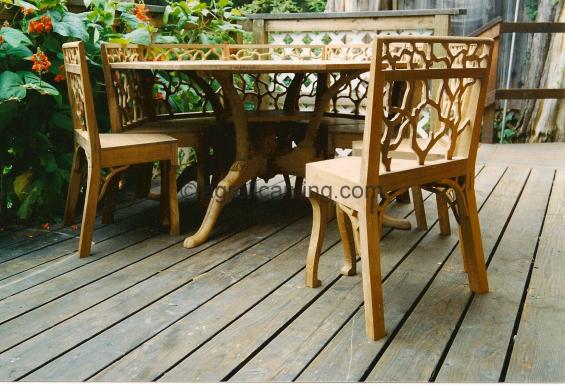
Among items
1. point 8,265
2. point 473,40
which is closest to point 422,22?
point 473,40

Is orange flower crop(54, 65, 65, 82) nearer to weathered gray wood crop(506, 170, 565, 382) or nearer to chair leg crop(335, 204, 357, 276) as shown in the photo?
chair leg crop(335, 204, 357, 276)

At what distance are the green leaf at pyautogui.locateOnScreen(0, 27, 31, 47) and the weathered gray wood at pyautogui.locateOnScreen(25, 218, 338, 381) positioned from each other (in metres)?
1.52

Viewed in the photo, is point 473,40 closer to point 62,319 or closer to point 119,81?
point 62,319

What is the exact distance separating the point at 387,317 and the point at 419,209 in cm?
103

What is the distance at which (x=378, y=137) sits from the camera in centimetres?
167

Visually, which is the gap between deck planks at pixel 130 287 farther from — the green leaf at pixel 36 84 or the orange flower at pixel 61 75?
the orange flower at pixel 61 75

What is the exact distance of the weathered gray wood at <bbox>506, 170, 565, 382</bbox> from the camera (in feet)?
5.08

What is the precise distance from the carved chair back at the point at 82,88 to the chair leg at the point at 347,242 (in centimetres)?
106

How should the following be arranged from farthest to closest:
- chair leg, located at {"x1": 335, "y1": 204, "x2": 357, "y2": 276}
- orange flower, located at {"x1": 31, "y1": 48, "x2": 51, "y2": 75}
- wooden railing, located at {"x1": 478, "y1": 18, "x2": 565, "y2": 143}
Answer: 1. wooden railing, located at {"x1": 478, "y1": 18, "x2": 565, "y2": 143}
2. orange flower, located at {"x1": 31, "y1": 48, "x2": 51, "y2": 75}
3. chair leg, located at {"x1": 335, "y1": 204, "x2": 357, "y2": 276}

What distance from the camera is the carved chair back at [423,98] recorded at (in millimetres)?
1641

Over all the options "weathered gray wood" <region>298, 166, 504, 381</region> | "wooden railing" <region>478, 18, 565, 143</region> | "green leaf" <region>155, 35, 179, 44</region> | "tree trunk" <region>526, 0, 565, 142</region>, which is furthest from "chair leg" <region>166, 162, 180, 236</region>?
"tree trunk" <region>526, 0, 565, 142</region>

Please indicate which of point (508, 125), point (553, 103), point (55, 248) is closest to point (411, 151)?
point (55, 248)

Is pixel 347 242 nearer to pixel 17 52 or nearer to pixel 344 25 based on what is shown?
pixel 17 52

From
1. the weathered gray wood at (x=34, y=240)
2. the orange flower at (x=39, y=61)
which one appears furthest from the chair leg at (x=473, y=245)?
the orange flower at (x=39, y=61)
